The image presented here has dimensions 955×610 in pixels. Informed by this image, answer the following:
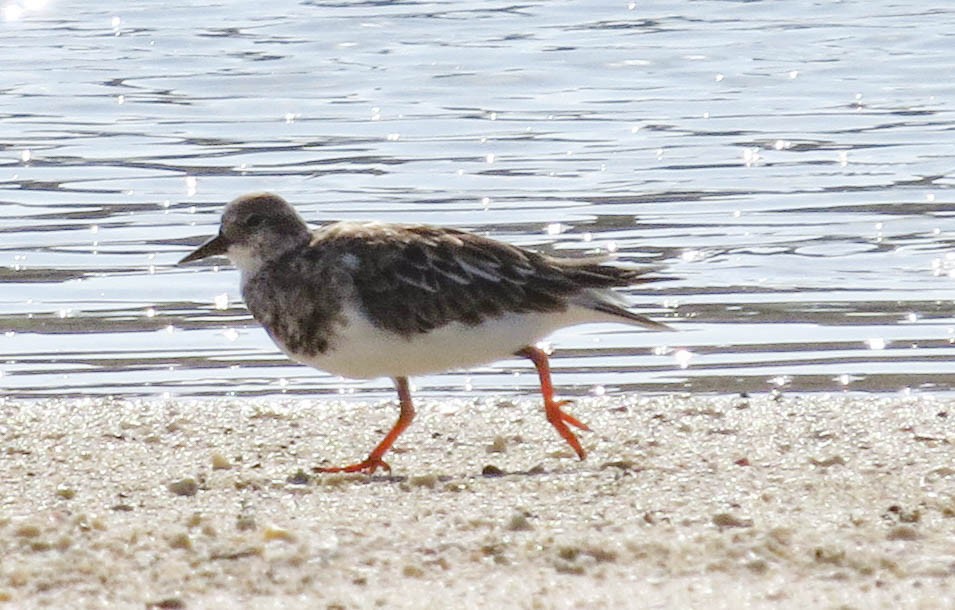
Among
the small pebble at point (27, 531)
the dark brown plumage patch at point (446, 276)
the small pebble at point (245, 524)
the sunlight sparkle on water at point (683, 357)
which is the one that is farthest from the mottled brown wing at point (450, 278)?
the sunlight sparkle on water at point (683, 357)

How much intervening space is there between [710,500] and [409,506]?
78 centimetres

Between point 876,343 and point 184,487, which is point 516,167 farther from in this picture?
point 184,487

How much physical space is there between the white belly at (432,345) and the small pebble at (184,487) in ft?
2.16

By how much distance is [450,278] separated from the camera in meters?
6.00

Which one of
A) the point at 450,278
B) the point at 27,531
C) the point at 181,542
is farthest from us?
the point at 450,278

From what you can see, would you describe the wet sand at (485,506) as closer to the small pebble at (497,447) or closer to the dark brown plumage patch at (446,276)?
the small pebble at (497,447)

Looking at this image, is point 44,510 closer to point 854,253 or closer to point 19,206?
point 854,253

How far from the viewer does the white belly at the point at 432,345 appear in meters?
5.89

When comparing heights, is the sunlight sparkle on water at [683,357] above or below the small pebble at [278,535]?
below

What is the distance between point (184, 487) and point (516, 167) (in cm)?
682

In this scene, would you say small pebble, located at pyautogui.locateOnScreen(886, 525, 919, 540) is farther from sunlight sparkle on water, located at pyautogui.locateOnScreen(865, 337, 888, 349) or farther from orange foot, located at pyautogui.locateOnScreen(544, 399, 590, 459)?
sunlight sparkle on water, located at pyautogui.locateOnScreen(865, 337, 888, 349)

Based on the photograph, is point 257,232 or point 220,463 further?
point 257,232

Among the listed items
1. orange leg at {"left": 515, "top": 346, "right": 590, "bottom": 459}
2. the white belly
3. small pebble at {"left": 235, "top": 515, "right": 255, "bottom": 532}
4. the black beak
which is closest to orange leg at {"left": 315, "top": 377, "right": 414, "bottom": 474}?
the white belly

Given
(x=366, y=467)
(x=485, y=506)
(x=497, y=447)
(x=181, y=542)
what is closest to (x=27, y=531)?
(x=181, y=542)
